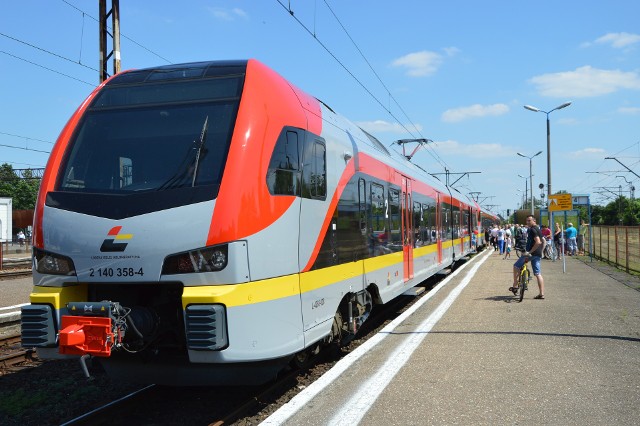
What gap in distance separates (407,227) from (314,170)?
5210 mm

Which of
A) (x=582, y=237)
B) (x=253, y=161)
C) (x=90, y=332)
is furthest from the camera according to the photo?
(x=582, y=237)

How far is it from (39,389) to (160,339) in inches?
104

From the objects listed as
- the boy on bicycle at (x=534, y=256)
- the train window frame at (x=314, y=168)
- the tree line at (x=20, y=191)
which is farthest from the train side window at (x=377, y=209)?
the tree line at (x=20, y=191)

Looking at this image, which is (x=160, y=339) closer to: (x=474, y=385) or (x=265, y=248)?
(x=265, y=248)

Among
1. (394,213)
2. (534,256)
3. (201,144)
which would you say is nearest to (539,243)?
(534,256)

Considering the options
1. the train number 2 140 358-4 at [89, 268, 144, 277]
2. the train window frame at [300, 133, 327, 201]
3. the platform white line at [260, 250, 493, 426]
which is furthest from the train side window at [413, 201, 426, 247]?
the train number 2 140 358-4 at [89, 268, 144, 277]

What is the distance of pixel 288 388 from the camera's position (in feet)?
20.0

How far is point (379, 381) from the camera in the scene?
542cm

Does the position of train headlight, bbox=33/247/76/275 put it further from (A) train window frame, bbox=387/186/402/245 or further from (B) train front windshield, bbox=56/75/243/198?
(A) train window frame, bbox=387/186/402/245

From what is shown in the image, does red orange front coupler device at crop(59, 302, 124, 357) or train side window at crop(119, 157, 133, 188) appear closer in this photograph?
red orange front coupler device at crop(59, 302, 124, 357)

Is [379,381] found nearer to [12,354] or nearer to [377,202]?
[377,202]

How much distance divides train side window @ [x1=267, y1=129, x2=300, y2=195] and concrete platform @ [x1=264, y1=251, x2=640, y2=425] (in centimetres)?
187

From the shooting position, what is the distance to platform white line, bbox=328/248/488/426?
176 inches

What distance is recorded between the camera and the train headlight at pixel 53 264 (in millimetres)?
4676
